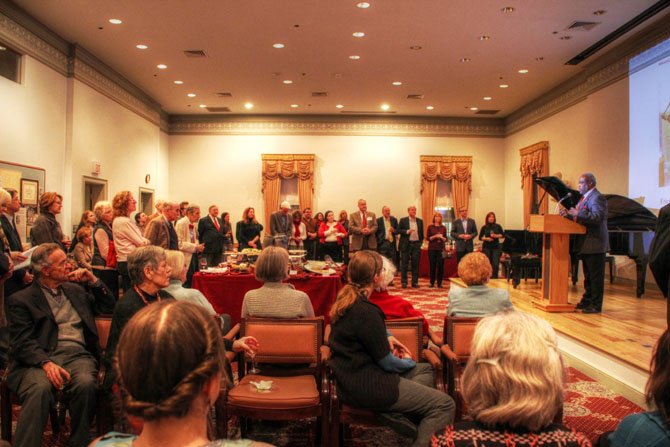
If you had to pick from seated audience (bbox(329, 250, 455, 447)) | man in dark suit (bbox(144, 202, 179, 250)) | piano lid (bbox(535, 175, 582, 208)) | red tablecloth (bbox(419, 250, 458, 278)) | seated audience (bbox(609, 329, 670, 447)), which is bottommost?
red tablecloth (bbox(419, 250, 458, 278))

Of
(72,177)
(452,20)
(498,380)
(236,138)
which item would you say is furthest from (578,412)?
(236,138)

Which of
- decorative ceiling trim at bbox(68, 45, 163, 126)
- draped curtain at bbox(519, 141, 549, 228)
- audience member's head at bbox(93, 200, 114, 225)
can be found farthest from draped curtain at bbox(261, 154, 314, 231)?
audience member's head at bbox(93, 200, 114, 225)

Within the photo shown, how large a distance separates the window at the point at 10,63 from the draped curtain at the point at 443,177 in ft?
32.0

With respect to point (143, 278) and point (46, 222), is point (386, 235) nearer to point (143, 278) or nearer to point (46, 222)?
point (46, 222)

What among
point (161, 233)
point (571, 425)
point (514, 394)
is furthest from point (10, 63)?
point (514, 394)

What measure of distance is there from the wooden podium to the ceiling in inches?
119

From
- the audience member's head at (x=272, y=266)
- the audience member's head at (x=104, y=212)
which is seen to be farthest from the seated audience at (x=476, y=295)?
the audience member's head at (x=104, y=212)

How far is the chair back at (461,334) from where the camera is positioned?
3076 mm

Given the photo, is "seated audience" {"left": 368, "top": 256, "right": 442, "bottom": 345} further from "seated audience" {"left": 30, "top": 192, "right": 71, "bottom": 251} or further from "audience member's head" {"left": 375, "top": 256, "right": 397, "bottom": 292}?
"seated audience" {"left": 30, "top": 192, "right": 71, "bottom": 251}

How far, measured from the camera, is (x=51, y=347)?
2971 mm

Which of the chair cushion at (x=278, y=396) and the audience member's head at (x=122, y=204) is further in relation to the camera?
the audience member's head at (x=122, y=204)

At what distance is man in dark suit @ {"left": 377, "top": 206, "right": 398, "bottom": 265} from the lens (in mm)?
11375

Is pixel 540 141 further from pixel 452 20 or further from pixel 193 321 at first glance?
pixel 193 321

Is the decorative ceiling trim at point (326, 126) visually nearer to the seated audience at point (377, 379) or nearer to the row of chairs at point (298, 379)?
the row of chairs at point (298, 379)
